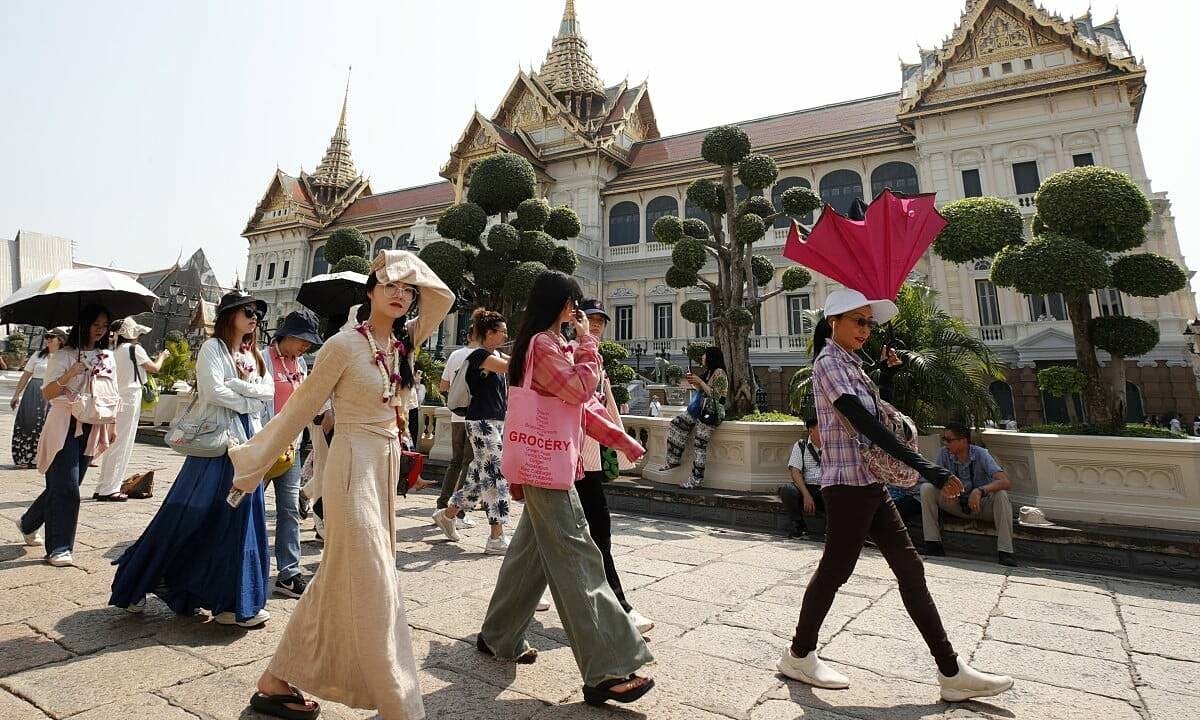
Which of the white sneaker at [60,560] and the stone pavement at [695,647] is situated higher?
the white sneaker at [60,560]

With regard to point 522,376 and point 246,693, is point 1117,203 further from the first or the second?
point 246,693

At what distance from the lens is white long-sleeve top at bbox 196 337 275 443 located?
270 centimetres

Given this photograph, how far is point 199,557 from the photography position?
2619 mm

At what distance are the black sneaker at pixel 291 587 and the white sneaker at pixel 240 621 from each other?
0.55 metres

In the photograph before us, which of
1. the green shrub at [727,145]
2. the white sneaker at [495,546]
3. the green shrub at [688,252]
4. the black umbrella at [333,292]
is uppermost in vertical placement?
the green shrub at [727,145]

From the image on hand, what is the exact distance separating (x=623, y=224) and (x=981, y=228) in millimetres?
20186

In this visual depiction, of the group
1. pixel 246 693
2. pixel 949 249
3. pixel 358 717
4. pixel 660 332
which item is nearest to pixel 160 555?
pixel 246 693

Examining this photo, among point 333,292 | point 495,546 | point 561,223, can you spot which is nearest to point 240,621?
point 495,546

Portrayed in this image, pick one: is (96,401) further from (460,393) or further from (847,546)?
(847,546)

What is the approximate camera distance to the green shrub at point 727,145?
993 centimetres

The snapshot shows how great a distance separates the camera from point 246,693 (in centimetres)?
201

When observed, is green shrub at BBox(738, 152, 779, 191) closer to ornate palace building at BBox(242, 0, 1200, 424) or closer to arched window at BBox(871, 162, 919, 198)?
ornate palace building at BBox(242, 0, 1200, 424)

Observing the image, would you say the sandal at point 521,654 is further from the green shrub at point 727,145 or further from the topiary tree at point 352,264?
the topiary tree at point 352,264

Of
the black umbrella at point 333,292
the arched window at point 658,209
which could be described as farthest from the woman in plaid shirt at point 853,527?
the arched window at point 658,209
